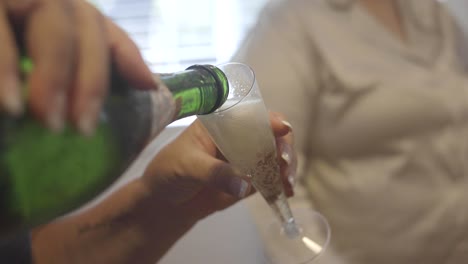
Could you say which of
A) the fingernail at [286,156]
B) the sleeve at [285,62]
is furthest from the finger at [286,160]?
the sleeve at [285,62]

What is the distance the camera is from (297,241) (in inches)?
24.1

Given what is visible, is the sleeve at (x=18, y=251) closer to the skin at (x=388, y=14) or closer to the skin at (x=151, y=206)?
the skin at (x=151, y=206)

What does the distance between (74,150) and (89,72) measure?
0.22ft

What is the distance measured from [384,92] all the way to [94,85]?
2.23ft

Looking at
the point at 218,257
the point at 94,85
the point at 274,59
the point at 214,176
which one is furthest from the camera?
the point at 274,59

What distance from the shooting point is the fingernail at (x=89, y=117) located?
0.25 metres

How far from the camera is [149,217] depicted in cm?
55

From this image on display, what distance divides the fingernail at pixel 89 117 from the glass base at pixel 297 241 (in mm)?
388

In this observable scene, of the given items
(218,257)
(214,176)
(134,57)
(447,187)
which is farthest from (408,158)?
(134,57)

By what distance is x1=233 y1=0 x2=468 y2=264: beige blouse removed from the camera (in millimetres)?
837

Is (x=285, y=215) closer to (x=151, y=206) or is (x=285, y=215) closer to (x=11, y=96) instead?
(x=151, y=206)

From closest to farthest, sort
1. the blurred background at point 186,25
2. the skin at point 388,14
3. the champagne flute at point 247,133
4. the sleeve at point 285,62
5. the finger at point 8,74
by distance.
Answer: the finger at point 8,74, the champagne flute at point 247,133, the sleeve at point 285,62, the skin at point 388,14, the blurred background at point 186,25

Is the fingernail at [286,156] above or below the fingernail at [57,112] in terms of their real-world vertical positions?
below

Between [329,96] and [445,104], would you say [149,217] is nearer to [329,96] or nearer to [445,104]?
[329,96]
